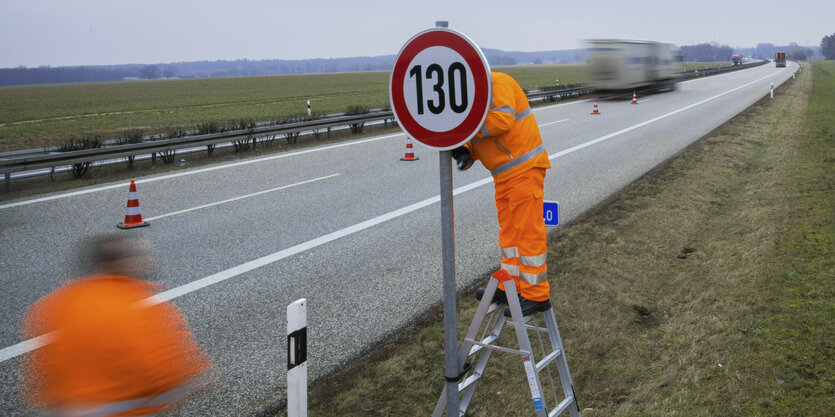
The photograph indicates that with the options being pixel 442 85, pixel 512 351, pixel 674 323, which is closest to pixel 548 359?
pixel 512 351

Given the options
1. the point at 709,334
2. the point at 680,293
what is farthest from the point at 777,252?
the point at 709,334

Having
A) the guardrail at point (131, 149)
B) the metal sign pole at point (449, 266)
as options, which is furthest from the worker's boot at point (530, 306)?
the guardrail at point (131, 149)

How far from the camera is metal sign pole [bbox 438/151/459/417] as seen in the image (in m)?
2.81

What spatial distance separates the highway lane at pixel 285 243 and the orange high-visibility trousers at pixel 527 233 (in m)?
1.68

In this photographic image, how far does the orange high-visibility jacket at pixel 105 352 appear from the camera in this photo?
2.46 metres

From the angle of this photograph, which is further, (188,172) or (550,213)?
(188,172)

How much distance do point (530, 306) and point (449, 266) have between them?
0.96 meters

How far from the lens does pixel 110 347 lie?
8.18 feet

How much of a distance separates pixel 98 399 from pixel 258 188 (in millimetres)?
8898

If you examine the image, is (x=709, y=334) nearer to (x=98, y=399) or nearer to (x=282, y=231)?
(x=98, y=399)

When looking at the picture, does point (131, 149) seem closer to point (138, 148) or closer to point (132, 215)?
point (138, 148)

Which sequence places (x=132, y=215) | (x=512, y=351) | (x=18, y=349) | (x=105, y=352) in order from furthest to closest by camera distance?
1. (x=132, y=215)
2. (x=18, y=349)
3. (x=512, y=351)
4. (x=105, y=352)

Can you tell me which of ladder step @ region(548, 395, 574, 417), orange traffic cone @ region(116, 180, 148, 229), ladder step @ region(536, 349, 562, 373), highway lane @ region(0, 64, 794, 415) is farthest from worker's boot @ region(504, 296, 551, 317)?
orange traffic cone @ region(116, 180, 148, 229)

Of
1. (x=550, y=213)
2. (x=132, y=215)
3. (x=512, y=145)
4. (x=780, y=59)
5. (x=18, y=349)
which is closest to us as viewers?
(x=512, y=145)
